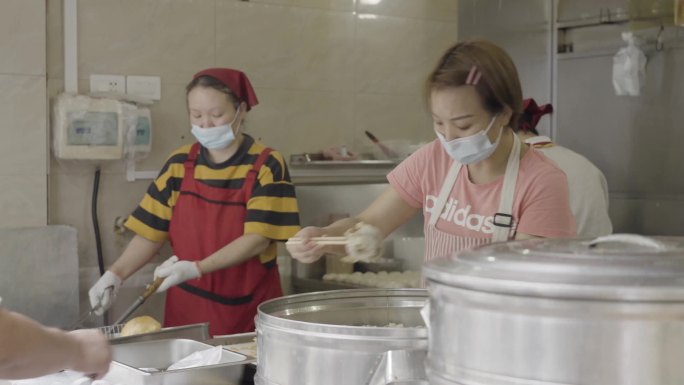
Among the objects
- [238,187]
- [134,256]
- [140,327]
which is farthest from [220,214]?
[140,327]

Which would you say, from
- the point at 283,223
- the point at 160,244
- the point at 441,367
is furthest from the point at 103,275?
the point at 441,367

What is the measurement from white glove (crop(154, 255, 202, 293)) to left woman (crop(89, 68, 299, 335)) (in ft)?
0.12

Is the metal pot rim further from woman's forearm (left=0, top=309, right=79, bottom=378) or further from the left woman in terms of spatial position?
the left woman

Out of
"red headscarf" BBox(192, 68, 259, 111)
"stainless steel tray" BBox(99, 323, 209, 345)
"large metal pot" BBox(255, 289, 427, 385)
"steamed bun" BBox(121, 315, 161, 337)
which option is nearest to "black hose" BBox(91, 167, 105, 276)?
"red headscarf" BBox(192, 68, 259, 111)

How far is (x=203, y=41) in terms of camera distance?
13.9ft

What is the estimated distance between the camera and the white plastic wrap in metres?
3.79

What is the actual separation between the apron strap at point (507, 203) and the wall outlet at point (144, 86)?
6.75 ft

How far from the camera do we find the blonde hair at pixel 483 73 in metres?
2.37

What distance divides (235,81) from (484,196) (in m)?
1.44

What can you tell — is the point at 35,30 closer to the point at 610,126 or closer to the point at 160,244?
the point at 160,244

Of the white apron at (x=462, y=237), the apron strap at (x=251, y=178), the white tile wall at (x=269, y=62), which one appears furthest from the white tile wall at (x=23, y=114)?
the white apron at (x=462, y=237)

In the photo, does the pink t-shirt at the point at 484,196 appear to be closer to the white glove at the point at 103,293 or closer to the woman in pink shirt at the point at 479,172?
the woman in pink shirt at the point at 479,172

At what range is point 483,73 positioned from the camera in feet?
7.77

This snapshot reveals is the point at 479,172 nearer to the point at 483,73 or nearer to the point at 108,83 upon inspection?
the point at 483,73
